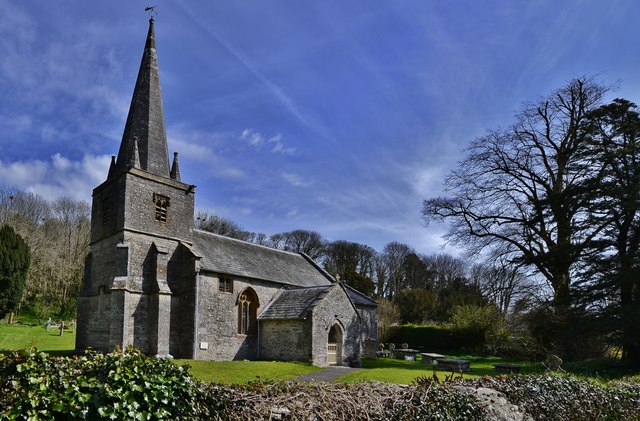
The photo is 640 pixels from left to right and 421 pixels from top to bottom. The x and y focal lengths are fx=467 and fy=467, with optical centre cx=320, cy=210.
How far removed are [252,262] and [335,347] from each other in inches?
292

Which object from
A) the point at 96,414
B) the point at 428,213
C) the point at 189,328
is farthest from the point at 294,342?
the point at 96,414

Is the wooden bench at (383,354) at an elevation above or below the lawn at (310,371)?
below

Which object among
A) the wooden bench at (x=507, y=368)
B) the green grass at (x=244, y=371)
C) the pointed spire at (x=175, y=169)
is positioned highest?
the pointed spire at (x=175, y=169)

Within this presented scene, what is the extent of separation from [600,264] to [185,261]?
20031 millimetres

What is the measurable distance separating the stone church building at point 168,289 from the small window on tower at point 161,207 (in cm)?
5

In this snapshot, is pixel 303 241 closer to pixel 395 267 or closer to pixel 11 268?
pixel 395 267

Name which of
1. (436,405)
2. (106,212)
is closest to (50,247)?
(106,212)

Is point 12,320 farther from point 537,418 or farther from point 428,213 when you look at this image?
point 537,418

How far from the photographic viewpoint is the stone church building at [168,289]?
22.5 m

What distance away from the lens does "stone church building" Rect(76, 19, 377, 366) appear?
22.5 meters

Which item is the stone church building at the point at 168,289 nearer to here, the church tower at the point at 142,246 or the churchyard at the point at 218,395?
the church tower at the point at 142,246

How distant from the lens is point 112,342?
850 inches

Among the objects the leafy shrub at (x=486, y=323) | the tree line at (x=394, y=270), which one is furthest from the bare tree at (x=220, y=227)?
the leafy shrub at (x=486, y=323)

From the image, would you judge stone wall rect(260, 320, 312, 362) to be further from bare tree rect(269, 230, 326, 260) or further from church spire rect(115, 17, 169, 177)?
bare tree rect(269, 230, 326, 260)
